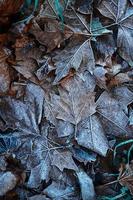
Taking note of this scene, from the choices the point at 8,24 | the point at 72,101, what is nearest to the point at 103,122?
the point at 72,101

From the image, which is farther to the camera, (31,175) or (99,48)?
(31,175)

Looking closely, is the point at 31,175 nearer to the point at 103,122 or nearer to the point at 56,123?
the point at 56,123

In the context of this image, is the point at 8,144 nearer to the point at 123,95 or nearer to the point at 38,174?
the point at 38,174

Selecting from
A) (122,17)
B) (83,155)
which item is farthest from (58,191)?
(122,17)

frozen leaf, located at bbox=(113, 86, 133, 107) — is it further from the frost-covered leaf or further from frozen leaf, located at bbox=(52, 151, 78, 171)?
the frost-covered leaf

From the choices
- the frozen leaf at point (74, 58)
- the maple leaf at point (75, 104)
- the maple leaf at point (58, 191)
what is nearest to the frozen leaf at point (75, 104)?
the maple leaf at point (75, 104)

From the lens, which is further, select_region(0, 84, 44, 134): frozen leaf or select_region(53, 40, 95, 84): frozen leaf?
select_region(0, 84, 44, 134): frozen leaf

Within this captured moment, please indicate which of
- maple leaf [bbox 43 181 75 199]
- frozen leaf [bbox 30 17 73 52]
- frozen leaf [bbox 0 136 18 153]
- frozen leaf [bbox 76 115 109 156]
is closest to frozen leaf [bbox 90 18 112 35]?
frozen leaf [bbox 30 17 73 52]
